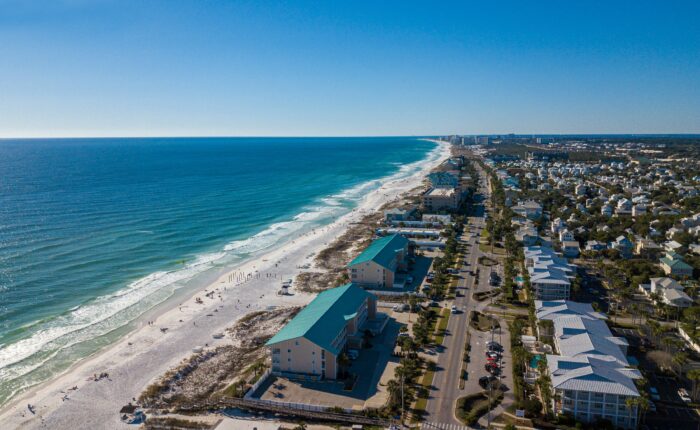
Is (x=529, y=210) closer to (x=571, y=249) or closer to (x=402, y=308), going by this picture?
(x=571, y=249)

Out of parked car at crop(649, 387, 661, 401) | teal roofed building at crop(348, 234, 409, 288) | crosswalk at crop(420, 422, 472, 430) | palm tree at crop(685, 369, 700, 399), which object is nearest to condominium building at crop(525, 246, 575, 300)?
teal roofed building at crop(348, 234, 409, 288)

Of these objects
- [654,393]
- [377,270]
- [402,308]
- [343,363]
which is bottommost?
[654,393]

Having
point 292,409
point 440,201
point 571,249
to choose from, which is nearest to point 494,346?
point 292,409

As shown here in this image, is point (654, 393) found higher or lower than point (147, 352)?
higher

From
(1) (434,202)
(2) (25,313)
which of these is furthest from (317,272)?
(1) (434,202)

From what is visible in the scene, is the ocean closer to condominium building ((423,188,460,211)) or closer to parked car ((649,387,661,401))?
condominium building ((423,188,460,211))

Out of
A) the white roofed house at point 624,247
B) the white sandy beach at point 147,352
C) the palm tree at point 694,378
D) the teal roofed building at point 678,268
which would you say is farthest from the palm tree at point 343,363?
the white roofed house at point 624,247
